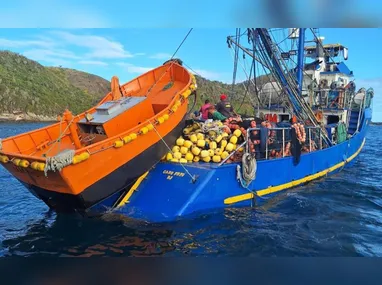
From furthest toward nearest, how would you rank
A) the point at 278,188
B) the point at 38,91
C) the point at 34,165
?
the point at 38,91, the point at 278,188, the point at 34,165

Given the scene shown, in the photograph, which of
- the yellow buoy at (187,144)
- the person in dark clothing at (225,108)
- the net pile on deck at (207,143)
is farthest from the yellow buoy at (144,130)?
the person in dark clothing at (225,108)

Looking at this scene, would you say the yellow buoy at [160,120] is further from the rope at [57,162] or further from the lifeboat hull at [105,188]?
the rope at [57,162]

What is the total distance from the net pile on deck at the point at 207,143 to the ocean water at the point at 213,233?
4.71 feet

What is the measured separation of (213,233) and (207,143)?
2558 millimetres

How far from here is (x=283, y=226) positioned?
7180mm

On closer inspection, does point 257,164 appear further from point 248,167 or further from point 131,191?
point 131,191

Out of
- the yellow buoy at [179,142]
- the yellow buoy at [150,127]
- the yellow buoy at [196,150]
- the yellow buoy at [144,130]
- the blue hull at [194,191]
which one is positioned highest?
the yellow buoy at [150,127]

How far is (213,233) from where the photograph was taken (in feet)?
21.4

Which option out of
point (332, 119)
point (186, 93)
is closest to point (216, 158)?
point (186, 93)

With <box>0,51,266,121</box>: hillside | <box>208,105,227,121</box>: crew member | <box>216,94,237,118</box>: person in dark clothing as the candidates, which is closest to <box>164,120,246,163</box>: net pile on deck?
<box>208,105,227,121</box>: crew member

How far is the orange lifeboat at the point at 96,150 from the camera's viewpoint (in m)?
5.69

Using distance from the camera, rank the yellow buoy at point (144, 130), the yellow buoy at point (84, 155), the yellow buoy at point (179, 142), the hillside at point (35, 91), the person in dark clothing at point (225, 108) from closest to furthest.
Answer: the yellow buoy at point (84, 155)
the yellow buoy at point (144, 130)
the yellow buoy at point (179, 142)
the person in dark clothing at point (225, 108)
the hillside at point (35, 91)
